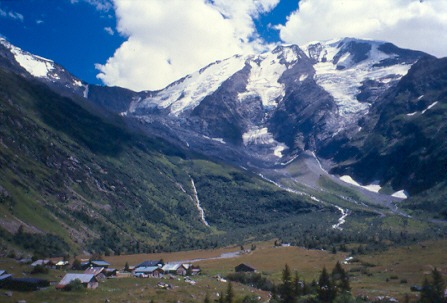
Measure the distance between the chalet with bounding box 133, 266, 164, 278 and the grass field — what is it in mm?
11629

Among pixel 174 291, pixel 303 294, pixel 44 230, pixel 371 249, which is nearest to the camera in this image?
pixel 303 294

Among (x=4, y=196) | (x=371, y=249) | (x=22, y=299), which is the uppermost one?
(x=4, y=196)

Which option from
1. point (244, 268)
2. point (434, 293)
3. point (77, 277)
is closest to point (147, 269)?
point (244, 268)

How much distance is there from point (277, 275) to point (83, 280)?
202ft

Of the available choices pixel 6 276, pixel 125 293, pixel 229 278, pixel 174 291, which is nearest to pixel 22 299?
pixel 6 276

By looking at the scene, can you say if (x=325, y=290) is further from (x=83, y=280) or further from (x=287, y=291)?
(x=83, y=280)

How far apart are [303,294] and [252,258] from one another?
10302cm

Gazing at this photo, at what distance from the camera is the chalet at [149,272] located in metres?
134

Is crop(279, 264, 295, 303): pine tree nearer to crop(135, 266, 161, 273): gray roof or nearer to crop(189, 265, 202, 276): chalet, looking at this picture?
crop(135, 266, 161, 273): gray roof

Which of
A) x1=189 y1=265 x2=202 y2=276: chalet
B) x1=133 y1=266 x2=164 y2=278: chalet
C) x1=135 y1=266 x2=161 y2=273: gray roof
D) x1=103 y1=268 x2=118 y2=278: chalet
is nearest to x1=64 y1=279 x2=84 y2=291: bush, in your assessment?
x1=103 y1=268 x2=118 y2=278: chalet

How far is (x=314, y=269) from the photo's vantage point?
147875mm

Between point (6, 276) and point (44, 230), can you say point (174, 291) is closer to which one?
point (6, 276)

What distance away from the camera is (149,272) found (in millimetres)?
136250

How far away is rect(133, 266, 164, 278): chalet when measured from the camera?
134 m
